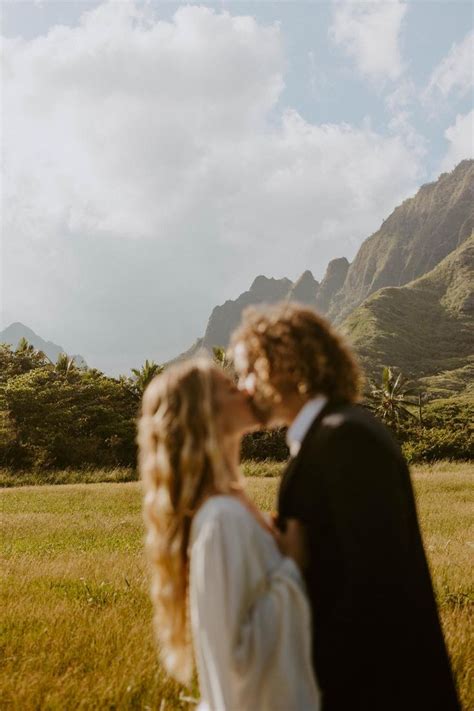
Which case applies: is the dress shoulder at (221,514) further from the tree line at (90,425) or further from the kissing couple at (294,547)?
the tree line at (90,425)

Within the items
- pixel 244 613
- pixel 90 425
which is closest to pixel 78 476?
pixel 90 425

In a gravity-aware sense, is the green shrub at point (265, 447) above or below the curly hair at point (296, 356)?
below

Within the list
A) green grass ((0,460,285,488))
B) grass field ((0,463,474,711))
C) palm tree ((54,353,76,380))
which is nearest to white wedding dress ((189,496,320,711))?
grass field ((0,463,474,711))

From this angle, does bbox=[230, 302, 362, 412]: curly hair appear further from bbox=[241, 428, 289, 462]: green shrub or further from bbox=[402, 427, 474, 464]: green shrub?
bbox=[402, 427, 474, 464]: green shrub

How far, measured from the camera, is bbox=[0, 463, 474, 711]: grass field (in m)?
4.03

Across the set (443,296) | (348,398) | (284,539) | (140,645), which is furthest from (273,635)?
(443,296)

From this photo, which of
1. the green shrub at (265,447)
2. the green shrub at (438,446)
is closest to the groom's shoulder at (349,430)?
the green shrub at (265,447)

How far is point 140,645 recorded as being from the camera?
468 cm

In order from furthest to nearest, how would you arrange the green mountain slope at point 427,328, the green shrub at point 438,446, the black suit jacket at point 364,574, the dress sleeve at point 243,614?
the green mountain slope at point 427,328 → the green shrub at point 438,446 → the black suit jacket at point 364,574 → the dress sleeve at point 243,614

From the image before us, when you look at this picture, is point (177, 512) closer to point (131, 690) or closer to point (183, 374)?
point (183, 374)

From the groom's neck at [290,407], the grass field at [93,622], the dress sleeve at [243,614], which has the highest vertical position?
the groom's neck at [290,407]

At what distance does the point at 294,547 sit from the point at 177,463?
516mm

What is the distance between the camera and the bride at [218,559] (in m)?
1.85

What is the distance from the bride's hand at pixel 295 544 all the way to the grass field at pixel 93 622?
6.03ft
